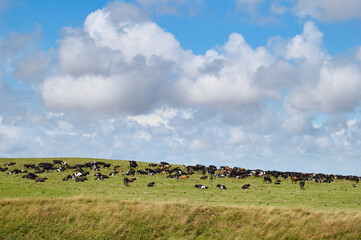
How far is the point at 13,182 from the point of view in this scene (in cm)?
4503

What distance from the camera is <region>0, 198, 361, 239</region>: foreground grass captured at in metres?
26.4

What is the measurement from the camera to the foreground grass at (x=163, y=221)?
2636cm

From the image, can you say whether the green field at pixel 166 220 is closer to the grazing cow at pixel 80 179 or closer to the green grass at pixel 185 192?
the green grass at pixel 185 192

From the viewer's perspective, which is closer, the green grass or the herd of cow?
the green grass

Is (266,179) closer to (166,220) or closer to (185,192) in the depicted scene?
(185,192)

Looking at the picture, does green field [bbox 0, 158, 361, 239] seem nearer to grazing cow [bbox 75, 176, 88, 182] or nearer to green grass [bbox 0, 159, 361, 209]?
green grass [bbox 0, 159, 361, 209]

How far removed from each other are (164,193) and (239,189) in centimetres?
1106

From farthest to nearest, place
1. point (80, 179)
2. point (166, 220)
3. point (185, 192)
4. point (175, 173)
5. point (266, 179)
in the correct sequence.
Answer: point (175, 173) < point (266, 179) < point (80, 179) < point (185, 192) < point (166, 220)

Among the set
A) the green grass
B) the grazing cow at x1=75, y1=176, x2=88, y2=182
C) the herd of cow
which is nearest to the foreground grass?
the green grass

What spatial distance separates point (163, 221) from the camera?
1097 inches

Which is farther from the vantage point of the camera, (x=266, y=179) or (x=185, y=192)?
(x=266, y=179)

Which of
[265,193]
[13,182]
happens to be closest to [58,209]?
[13,182]

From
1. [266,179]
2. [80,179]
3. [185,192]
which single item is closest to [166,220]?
[185,192]

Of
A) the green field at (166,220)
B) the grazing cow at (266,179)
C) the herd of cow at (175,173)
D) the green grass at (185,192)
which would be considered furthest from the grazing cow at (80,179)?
the grazing cow at (266,179)
